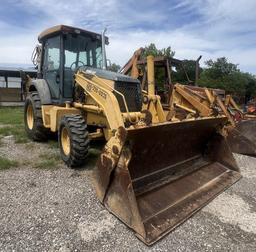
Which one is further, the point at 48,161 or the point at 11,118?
the point at 11,118

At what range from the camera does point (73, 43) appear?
588 centimetres

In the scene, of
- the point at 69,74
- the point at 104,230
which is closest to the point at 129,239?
the point at 104,230

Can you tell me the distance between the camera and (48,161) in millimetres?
5344

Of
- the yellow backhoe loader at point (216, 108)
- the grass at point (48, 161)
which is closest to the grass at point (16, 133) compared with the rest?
the grass at point (48, 161)

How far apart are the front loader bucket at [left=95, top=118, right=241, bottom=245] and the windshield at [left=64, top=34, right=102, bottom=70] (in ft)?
9.31

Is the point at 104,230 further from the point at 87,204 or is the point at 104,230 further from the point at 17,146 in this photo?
the point at 17,146

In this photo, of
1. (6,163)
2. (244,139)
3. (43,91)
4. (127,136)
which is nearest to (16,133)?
(43,91)

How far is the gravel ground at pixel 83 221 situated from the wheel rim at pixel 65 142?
0.56 metres

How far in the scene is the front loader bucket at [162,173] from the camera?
10.5 ft

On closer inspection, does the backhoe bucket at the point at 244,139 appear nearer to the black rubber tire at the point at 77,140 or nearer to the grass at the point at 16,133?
the black rubber tire at the point at 77,140

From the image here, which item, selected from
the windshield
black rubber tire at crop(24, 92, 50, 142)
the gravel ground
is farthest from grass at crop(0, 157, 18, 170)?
the windshield

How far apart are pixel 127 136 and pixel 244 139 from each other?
13.8ft

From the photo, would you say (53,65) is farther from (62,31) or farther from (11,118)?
(11,118)

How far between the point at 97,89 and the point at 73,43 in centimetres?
168
